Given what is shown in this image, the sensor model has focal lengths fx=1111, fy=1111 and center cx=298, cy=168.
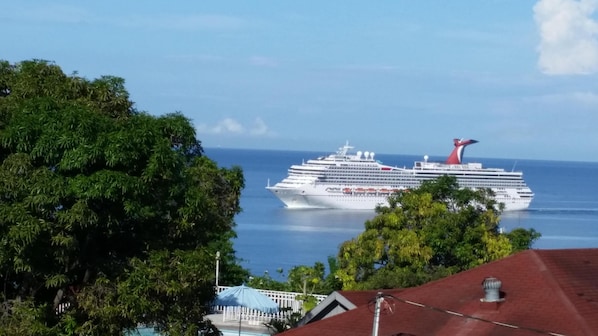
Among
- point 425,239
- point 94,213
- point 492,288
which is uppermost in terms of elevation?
point 425,239

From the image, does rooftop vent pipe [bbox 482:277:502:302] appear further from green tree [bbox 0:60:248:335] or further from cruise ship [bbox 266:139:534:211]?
cruise ship [bbox 266:139:534:211]

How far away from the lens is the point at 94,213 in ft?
39.6

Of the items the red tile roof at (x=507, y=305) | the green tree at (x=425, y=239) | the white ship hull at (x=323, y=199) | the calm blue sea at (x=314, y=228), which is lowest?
the red tile roof at (x=507, y=305)

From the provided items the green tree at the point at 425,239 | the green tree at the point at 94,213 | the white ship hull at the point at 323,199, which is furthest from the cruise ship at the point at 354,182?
the green tree at the point at 94,213

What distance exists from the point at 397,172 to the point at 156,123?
89.0 metres

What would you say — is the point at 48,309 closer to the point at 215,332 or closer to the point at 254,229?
the point at 215,332

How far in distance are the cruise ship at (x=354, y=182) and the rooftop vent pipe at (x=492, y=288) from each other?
85.0 meters

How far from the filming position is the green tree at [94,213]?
39.2 feet

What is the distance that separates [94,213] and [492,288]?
4.35 meters

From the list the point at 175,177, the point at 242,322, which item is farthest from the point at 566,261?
the point at 242,322

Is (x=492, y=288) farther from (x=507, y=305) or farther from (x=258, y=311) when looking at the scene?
(x=258, y=311)

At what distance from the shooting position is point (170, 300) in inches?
511

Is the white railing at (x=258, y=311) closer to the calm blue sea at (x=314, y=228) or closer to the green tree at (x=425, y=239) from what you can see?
the green tree at (x=425, y=239)

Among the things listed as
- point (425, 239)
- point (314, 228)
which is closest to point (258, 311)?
point (425, 239)
